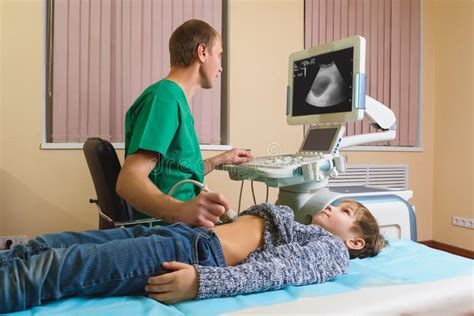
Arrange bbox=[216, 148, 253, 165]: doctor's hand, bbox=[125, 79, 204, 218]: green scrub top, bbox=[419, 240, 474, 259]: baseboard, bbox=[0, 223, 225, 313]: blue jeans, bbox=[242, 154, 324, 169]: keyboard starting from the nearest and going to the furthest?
bbox=[0, 223, 225, 313]: blue jeans
bbox=[125, 79, 204, 218]: green scrub top
bbox=[242, 154, 324, 169]: keyboard
bbox=[216, 148, 253, 165]: doctor's hand
bbox=[419, 240, 474, 259]: baseboard

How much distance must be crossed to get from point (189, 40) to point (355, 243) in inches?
39.0

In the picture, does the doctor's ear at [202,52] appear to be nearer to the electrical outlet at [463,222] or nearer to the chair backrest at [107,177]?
the chair backrest at [107,177]

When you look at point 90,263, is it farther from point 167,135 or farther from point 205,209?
point 167,135

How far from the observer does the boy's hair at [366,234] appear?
1275mm

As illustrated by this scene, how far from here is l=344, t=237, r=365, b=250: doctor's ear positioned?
1.28 meters

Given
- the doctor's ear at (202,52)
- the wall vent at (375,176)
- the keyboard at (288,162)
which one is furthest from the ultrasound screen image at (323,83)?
the wall vent at (375,176)

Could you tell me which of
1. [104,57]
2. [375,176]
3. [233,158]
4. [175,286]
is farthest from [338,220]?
[375,176]

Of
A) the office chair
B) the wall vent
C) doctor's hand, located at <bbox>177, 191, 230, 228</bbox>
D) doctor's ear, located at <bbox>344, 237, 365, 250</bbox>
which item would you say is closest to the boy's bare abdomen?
doctor's hand, located at <bbox>177, 191, 230, 228</bbox>

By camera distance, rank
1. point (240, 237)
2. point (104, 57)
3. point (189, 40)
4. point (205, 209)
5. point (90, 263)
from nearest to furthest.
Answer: point (90, 263)
point (205, 209)
point (240, 237)
point (189, 40)
point (104, 57)

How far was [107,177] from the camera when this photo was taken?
4.82 ft

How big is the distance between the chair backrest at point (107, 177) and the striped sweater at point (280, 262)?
565 millimetres

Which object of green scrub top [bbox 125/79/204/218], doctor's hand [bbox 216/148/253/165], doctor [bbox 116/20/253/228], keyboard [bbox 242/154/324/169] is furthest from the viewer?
doctor's hand [bbox 216/148/253/165]

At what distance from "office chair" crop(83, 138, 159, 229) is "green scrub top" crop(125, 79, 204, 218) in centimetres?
11

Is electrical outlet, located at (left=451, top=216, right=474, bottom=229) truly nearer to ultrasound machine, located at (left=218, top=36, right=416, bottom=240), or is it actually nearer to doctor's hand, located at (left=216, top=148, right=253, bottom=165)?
ultrasound machine, located at (left=218, top=36, right=416, bottom=240)
